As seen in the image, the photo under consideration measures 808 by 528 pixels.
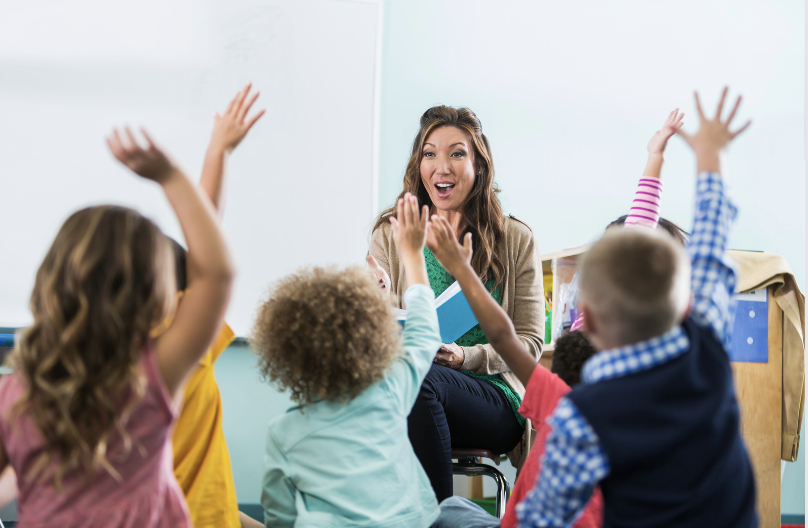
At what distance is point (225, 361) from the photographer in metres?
2.56

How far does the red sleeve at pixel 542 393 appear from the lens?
1150 millimetres

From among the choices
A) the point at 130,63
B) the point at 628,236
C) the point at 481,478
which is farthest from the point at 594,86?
the point at 628,236

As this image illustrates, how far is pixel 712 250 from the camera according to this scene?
917 millimetres

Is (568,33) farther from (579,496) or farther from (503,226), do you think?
(579,496)

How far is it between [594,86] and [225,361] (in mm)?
2049

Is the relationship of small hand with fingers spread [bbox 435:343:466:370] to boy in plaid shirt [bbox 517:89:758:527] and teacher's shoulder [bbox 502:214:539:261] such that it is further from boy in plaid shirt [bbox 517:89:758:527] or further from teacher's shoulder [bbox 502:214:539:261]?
boy in plaid shirt [bbox 517:89:758:527]

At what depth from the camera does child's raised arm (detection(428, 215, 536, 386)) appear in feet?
3.99

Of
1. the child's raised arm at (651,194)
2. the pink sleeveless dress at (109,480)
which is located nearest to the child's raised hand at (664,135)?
the child's raised arm at (651,194)

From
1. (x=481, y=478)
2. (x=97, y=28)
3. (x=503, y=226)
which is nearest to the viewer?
(x=503, y=226)

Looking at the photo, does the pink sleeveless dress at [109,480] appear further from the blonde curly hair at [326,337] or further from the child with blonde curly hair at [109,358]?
the blonde curly hair at [326,337]

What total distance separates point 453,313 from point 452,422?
10.8 inches

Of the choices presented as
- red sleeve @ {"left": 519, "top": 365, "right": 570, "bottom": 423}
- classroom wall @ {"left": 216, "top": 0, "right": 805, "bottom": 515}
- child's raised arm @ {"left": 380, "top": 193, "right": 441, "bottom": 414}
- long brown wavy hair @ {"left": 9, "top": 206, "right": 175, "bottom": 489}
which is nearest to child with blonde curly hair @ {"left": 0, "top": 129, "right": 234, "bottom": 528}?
long brown wavy hair @ {"left": 9, "top": 206, "right": 175, "bottom": 489}

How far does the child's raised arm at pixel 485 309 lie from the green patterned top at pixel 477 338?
44cm

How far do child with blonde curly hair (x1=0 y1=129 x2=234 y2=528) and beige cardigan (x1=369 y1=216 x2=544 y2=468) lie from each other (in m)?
0.97
